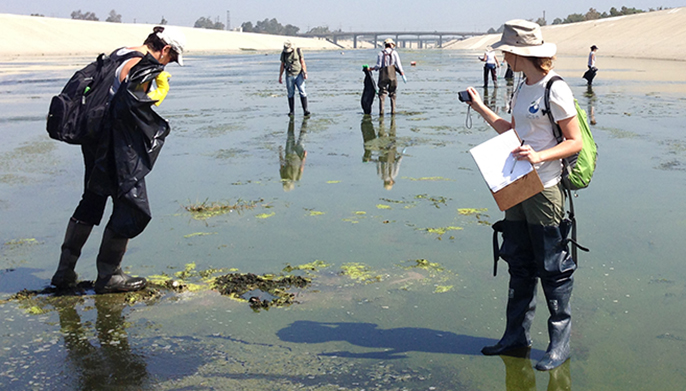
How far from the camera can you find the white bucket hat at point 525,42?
3535mm

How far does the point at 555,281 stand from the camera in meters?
3.66

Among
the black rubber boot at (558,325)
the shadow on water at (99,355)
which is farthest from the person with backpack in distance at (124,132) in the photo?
the black rubber boot at (558,325)

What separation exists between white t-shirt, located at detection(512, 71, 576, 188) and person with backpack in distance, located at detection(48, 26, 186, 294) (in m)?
2.35

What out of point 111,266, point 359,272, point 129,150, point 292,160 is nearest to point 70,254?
point 111,266

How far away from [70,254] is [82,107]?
1114 millimetres

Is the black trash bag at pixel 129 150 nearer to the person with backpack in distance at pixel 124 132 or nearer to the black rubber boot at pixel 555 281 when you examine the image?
the person with backpack in distance at pixel 124 132

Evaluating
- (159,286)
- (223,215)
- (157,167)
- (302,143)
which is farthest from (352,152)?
(159,286)

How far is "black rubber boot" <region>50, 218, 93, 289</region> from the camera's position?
484 cm

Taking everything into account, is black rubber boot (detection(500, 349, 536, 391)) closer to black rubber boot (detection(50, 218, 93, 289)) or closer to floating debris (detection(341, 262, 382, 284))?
floating debris (detection(341, 262, 382, 284))

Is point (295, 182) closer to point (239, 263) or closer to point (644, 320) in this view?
point (239, 263)

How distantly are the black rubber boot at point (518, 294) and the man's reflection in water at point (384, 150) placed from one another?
412 cm

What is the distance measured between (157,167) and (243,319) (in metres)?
5.51

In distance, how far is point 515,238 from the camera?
3.82m

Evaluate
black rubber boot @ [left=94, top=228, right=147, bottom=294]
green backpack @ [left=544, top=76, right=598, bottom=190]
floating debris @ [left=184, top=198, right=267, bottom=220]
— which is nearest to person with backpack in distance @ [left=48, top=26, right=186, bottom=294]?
black rubber boot @ [left=94, top=228, right=147, bottom=294]
